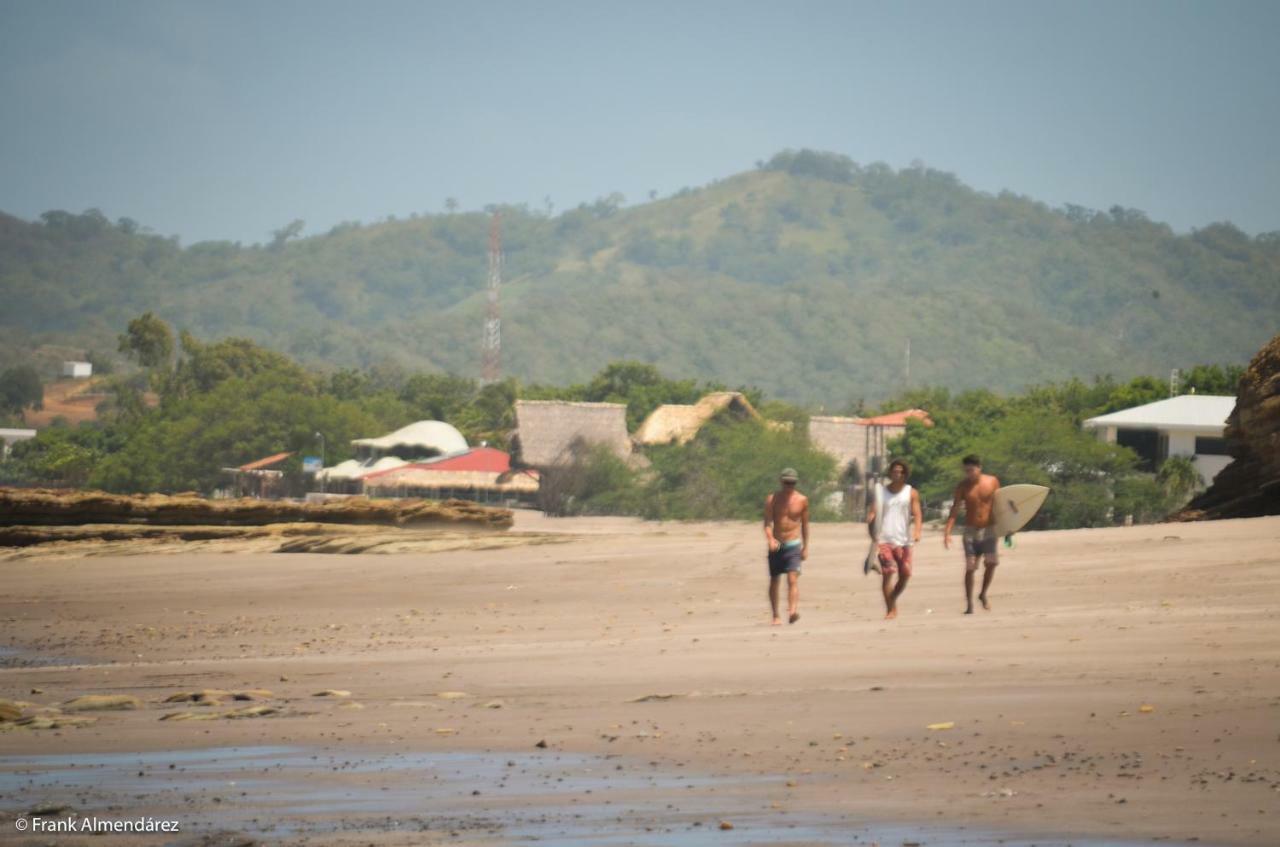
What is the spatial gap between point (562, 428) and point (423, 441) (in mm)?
10399

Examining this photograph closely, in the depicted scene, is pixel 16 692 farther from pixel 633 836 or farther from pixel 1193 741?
pixel 1193 741

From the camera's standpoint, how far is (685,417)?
63.9 m

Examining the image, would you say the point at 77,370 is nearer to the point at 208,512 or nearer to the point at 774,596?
the point at 208,512

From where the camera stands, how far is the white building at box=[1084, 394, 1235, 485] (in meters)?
49.5

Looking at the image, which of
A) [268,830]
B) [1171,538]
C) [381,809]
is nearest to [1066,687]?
[381,809]

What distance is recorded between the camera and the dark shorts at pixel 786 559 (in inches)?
527

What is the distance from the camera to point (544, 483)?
2270 inches

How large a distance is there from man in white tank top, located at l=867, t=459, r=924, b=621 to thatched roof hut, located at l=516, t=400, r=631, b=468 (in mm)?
45525

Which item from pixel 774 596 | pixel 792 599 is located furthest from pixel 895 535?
pixel 774 596

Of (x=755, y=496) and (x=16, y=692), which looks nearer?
(x=16, y=692)

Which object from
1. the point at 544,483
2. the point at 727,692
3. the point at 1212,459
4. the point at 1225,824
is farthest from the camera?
the point at 544,483

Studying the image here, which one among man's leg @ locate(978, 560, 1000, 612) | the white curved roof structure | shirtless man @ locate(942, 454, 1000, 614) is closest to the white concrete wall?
the white curved roof structure

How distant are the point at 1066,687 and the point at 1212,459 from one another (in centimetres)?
4388

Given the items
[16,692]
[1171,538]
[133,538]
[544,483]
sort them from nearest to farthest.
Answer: [16,692] < [1171,538] < [133,538] < [544,483]
